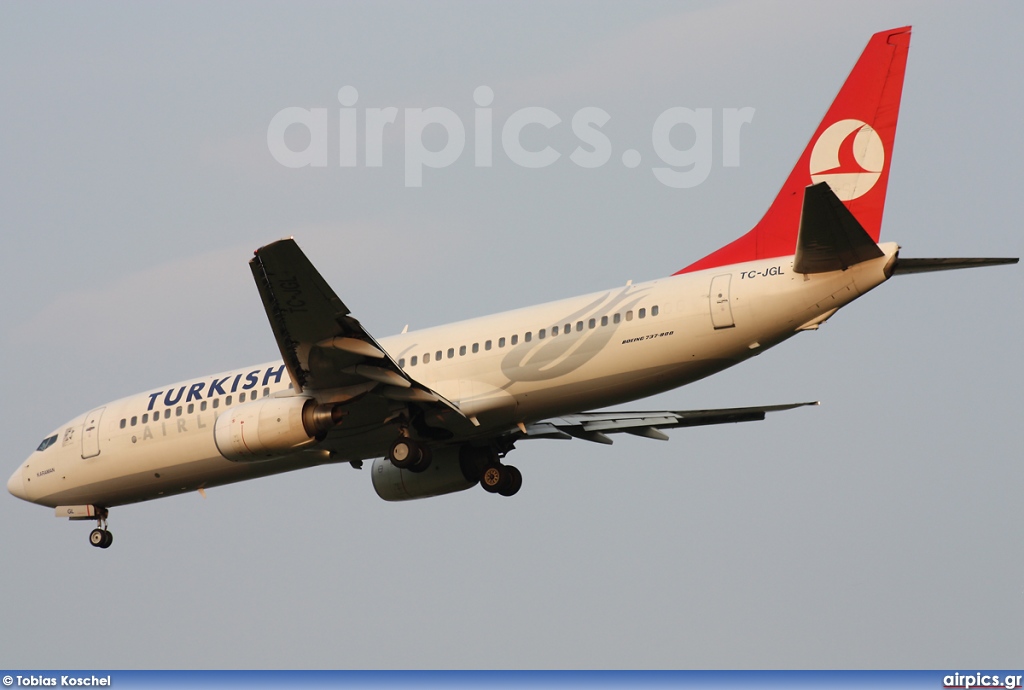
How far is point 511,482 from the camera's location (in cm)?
3250

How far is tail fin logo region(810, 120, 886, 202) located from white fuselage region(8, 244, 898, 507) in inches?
82.1

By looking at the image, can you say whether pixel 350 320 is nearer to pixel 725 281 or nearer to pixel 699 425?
pixel 725 281

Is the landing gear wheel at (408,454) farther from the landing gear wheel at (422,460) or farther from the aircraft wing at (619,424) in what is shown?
the aircraft wing at (619,424)

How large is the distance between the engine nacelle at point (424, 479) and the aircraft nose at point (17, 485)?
873 cm

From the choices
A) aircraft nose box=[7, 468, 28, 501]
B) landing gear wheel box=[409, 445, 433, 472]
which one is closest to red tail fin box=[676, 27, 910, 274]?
landing gear wheel box=[409, 445, 433, 472]

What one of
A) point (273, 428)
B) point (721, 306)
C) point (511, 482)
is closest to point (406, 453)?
point (273, 428)

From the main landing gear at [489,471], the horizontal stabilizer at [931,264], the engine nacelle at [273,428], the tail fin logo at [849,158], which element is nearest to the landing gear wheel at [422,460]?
the engine nacelle at [273,428]

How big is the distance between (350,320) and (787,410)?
1024 cm

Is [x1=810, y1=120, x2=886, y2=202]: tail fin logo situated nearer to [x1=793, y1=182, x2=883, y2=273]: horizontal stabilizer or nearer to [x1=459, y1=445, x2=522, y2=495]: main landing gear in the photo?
[x1=793, y1=182, x2=883, y2=273]: horizontal stabilizer

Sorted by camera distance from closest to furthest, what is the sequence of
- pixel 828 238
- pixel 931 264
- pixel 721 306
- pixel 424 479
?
pixel 828 238, pixel 931 264, pixel 721 306, pixel 424 479

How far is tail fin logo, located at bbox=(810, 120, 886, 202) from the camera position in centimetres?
2722

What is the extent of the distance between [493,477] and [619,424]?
326 centimetres

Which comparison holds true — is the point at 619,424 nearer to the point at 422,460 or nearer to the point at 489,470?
the point at 489,470

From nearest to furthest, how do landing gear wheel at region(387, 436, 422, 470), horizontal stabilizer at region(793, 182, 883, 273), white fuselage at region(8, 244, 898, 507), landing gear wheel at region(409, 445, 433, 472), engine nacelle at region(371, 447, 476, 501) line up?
1. horizontal stabilizer at region(793, 182, 883, 273)
2. white fuselage at region(8, 244, 898, 507)
3. landing gear wheel at region(387, 436, 422, 470)
4. landing gear wheel at region(409, 445, 433, 472)
5. engine nacelle at region(371, 447, 476, 501)
